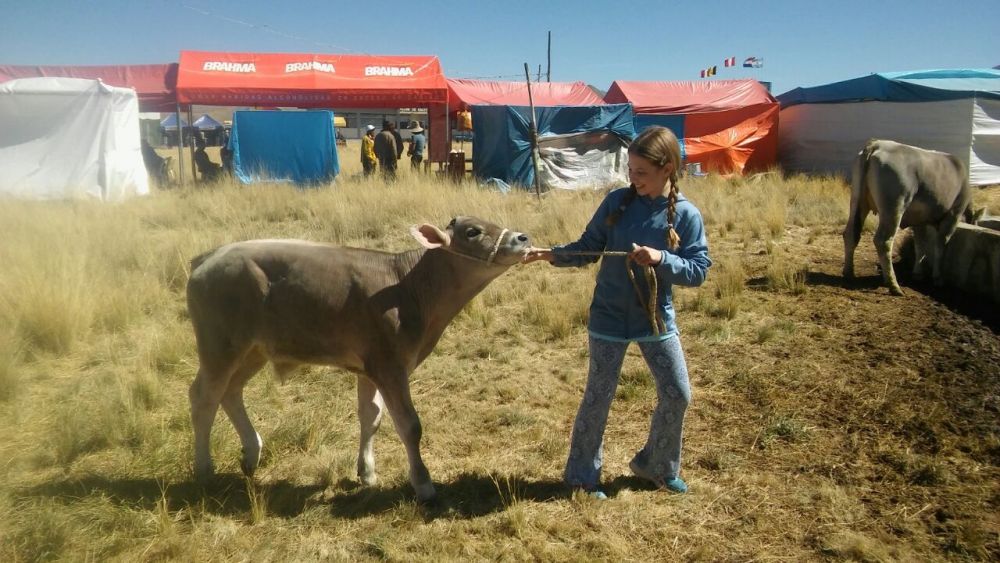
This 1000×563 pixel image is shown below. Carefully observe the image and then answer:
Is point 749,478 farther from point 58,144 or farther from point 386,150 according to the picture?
point 58,144

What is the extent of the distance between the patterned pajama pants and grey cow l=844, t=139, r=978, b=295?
580cm

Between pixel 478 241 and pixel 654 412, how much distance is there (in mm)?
1391

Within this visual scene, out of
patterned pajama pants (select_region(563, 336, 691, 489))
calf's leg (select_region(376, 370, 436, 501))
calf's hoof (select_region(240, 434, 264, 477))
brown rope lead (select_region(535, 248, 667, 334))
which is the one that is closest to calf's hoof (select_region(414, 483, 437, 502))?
calf's leg (select_region(376, 370, 436, 501))

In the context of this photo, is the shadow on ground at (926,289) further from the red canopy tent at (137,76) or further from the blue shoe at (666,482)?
the red canopy tent at (137,76)

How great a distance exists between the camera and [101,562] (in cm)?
338

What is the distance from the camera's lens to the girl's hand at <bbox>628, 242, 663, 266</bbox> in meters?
3.35

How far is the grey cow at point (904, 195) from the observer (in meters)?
8.45

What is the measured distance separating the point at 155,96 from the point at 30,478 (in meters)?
19.4

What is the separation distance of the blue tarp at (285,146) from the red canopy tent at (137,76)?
4408 mm

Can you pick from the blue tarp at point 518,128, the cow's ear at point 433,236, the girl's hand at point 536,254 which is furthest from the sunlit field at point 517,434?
the blue tarp at point 518,128

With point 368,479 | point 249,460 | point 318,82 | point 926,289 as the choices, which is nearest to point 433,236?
point 368,479

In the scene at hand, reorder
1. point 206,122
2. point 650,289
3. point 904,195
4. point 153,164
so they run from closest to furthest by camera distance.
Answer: point 650,289
point 904,195
point 153,164
point 206,122

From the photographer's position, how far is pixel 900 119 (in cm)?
1917

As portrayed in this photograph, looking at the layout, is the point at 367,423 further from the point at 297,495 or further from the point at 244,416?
the point at 244,416
